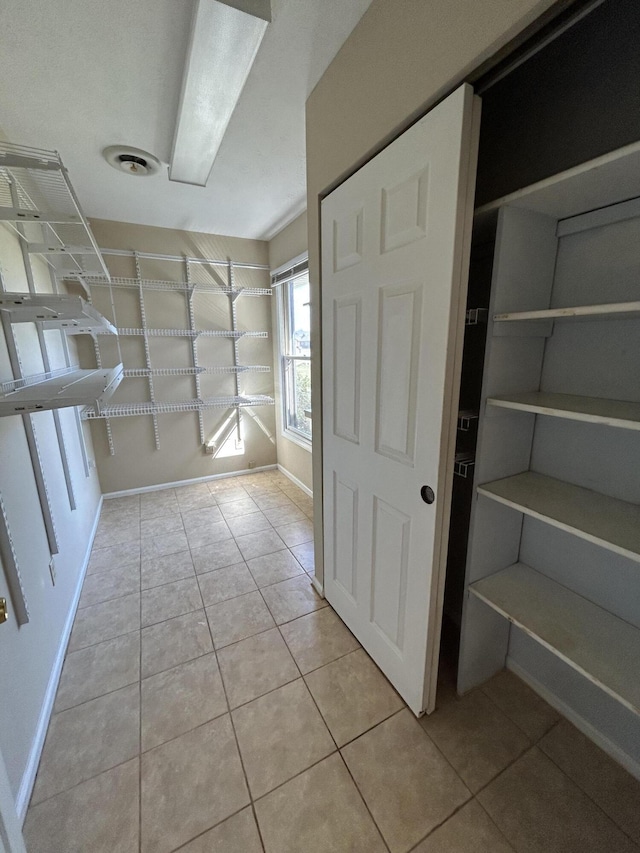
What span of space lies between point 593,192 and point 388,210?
1.90 feet

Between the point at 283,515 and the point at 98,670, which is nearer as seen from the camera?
the point at 98,670

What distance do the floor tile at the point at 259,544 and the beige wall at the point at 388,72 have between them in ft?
5.37

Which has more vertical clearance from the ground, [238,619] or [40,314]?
[40,314]

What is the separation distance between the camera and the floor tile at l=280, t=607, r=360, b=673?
1.62 meters

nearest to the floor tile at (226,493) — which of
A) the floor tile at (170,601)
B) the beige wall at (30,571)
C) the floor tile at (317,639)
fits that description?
the floor tile at (170,601)

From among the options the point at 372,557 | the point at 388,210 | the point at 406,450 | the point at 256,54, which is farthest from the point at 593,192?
the point at 372,557

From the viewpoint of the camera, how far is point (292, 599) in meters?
2.01

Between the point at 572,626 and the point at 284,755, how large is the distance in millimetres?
1108

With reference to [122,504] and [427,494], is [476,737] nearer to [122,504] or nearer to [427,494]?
[427,494]

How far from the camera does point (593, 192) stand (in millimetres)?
929

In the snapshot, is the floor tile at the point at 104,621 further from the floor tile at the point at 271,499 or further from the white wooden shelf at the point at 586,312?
the white wooden shelf at the point at 586,312

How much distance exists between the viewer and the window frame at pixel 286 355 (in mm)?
3346

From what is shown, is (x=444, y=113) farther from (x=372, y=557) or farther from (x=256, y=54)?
(x=372, y=557)

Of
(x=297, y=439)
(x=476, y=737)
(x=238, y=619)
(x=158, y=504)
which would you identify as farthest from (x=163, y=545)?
(x=476, y=737)
